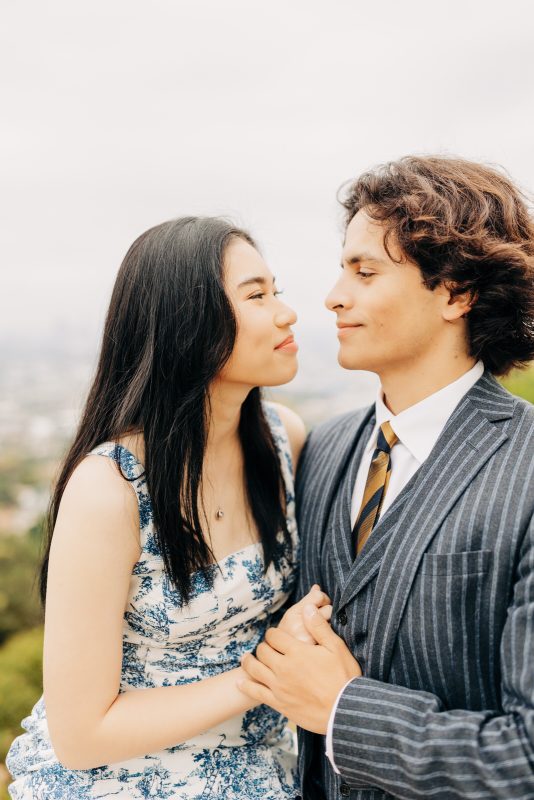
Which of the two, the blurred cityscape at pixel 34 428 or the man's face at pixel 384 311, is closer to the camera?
the man's face at pixel 384 311

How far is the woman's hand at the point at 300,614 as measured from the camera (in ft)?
6.29

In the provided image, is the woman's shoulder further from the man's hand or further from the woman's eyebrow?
the man's hand

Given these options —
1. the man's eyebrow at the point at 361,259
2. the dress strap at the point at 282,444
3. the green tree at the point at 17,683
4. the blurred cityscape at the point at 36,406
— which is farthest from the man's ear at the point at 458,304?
the green tree at the point at 17,683

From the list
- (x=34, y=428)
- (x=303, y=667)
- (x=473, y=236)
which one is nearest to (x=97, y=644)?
(x=303, y=667)

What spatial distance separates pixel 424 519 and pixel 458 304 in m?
0.71

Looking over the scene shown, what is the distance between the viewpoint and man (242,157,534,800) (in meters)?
1.58

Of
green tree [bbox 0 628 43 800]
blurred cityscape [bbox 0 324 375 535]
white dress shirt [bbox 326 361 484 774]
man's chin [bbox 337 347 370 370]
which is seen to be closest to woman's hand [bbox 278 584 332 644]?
white dress shirt [bbox 326 361 484 774]

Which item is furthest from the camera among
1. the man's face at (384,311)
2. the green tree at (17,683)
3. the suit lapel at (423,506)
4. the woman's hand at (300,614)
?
the green tree at (17,683)

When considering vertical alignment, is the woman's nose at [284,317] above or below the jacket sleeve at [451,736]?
above

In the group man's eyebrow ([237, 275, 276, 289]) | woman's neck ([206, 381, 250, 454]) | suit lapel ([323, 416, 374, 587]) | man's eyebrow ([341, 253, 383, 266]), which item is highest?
man's eyebrow ([341, 253, 383, 266])

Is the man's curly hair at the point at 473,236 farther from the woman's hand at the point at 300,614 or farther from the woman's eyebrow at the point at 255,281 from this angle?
the woman's hand at the point at 300,614

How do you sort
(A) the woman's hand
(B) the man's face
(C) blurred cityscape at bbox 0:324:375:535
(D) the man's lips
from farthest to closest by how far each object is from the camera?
1. (C) blurred cityscape at bbox 0:324:375:535
2. (D) the man's lips
3. (B) the man's face
4. (A) the woman's hand

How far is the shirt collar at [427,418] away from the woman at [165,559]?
402mm

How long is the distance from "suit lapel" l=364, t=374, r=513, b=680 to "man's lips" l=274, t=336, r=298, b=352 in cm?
56
